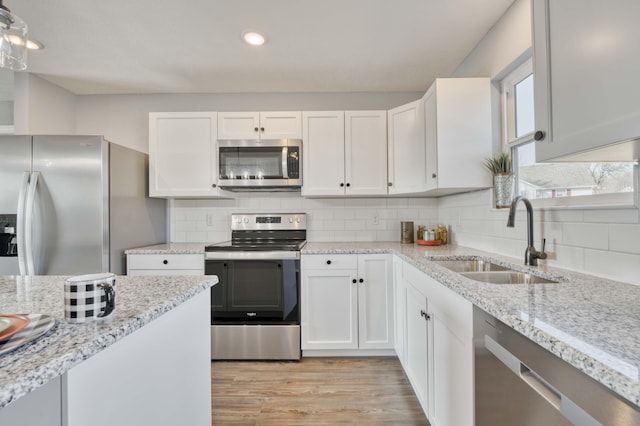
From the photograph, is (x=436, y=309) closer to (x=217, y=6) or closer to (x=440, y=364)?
(x=440, y=364)

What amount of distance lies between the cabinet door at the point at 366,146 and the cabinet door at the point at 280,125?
17.4 inches

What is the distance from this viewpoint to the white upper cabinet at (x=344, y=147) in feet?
8.72

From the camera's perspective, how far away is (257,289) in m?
2.35

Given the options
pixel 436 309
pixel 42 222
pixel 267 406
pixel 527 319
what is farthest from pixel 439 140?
pixel 42 222

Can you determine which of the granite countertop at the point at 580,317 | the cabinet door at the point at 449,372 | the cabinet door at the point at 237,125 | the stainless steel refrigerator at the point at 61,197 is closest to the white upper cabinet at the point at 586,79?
the granite countertop at the point at 580,317

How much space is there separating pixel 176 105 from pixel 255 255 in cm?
182

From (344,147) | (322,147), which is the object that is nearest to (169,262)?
(322,147)

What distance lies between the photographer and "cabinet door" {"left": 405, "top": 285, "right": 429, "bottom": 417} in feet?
5.23

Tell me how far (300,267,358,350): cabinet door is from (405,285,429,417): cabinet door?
51 cm

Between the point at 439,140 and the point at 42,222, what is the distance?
2.88m

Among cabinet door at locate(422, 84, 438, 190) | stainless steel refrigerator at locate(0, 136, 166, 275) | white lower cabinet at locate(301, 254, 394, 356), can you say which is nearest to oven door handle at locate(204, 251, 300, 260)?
white lower cabinet at locate(301, 254, 394, 356)

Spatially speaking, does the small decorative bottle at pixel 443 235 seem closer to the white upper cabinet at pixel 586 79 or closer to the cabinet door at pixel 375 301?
the cabinet door at pixel 375 301

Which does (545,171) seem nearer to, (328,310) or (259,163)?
(328,310)

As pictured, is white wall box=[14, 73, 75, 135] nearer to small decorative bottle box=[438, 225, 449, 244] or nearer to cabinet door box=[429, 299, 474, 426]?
cabinet door box=[429, 299, 474, 426]
